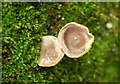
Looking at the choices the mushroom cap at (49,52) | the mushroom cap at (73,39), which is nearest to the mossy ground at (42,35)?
the mushroom cap at (49,52)

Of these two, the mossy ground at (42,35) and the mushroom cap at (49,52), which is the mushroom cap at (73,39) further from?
the mossy ground at (42,35)

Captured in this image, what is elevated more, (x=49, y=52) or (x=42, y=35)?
(x=42, y=35)

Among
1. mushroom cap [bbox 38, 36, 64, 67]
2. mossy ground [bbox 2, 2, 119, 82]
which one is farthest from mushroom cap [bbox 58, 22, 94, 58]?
mossy ground [bbox 2, 2, 119, 82]

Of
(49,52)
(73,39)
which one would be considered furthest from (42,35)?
(73,39)

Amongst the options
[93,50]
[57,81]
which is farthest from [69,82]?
[93,50]

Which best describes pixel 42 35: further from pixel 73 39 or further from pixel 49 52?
pixel 73 39
